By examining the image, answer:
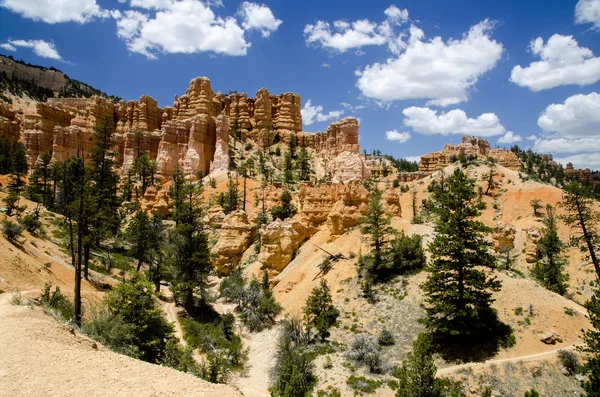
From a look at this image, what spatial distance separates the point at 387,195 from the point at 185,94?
193ft

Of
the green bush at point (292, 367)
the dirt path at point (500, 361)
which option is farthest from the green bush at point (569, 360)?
the green bush at point (292, 367)

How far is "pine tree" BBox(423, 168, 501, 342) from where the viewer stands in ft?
61.9

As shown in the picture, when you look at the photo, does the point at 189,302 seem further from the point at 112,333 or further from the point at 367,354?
the point at 367,354

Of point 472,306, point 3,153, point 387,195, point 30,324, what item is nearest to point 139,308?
point 30,324

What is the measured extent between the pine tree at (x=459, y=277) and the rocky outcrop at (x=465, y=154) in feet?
268

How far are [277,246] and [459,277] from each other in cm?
1823

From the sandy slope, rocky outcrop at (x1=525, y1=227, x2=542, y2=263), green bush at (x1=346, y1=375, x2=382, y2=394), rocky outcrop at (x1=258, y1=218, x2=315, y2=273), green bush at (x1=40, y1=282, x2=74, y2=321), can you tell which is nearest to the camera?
the sandy slope

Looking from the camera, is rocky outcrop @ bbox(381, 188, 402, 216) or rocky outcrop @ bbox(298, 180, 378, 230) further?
rocky outcrop @ bbox(381, 188, 402, 216)

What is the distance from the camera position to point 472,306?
65.5ft

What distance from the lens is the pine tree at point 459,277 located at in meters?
18.9

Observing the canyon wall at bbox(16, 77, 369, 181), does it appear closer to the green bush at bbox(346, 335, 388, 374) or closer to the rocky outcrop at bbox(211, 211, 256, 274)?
the rocky outcrop at bbox(211, 211, 256, 274)

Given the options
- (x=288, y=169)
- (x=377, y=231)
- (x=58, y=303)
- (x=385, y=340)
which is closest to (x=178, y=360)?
(x=58, y=303)

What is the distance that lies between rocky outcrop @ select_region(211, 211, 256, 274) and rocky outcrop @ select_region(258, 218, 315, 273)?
4.23m

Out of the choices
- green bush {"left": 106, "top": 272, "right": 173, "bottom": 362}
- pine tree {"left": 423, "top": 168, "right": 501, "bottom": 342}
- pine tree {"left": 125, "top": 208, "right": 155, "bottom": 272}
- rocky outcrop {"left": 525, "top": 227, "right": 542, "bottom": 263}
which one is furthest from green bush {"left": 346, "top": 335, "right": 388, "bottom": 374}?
rocky outcrop {"left": 525, "top": 227, "right": 542, "bottom": 263}
